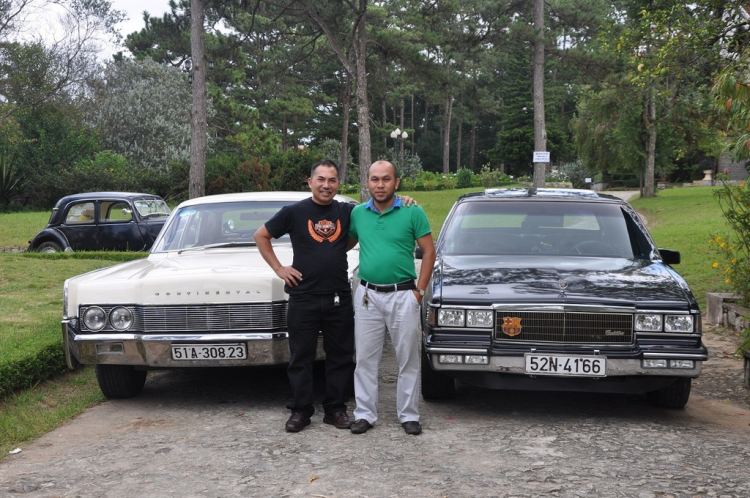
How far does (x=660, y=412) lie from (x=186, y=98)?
146 ft

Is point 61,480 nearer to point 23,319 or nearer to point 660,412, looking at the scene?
point 660,412

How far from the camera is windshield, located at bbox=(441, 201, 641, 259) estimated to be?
6941mm

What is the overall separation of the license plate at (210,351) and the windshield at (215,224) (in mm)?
1910

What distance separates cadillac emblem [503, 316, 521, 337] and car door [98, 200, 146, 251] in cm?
1235

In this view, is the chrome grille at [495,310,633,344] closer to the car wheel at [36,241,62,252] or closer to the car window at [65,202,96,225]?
the car window at [65,202,96,225]

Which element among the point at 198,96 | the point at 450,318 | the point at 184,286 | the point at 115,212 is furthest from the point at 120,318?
the point at 198,96

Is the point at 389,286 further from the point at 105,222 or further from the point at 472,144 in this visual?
the point at 472,144

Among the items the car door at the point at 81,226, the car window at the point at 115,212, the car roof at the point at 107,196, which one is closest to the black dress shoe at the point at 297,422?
the car roof at the point at 107,196

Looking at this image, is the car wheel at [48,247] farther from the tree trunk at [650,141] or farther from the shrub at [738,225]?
the tree trunk at [650,141]

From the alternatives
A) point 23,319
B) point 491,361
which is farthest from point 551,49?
point 491,361

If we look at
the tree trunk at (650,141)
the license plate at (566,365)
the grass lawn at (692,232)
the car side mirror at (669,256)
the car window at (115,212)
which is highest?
the tree trunk at (650,141)

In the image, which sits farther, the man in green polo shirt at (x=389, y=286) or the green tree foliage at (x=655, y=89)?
the green tree foliage at (x=655, y=89)

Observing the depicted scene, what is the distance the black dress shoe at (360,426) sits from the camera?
18.0 feet

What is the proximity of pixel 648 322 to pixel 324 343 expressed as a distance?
219 cm
